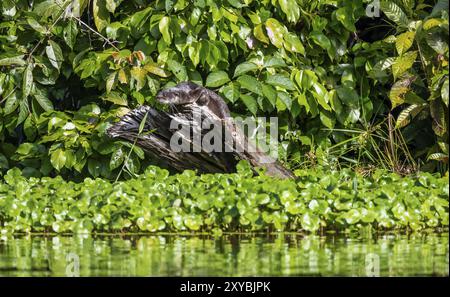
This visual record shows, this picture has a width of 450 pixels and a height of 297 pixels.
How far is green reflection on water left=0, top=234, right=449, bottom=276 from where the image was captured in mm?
4066

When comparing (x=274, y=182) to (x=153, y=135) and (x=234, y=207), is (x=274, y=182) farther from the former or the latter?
(x=153, y=135)

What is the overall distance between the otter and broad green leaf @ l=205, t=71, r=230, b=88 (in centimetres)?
49

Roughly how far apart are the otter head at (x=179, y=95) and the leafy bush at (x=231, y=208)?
0.64 m

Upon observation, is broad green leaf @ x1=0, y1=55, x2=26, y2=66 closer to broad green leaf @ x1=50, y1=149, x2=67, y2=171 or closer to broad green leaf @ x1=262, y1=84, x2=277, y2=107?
broad green leaf @ x1=50, y1=149, x2=67, y2=171

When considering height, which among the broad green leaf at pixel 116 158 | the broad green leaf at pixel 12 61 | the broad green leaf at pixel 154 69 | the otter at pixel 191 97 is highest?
the broad green leaf at pixel 12 61

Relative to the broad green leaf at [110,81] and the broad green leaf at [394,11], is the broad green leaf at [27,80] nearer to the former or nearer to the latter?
the broad green leaf at [110,81]

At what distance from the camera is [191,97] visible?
5.87 metres

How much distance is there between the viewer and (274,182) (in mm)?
5508

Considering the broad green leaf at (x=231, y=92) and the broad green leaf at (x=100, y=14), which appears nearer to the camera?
the broad green leaf at (x=231, y=92)

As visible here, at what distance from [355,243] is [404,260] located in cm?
60

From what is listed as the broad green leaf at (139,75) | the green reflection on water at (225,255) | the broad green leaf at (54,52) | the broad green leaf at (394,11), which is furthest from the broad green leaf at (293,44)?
the green reflection on water at (225,255)

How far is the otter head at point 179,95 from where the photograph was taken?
5852mm

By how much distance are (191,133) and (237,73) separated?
2.69ft
